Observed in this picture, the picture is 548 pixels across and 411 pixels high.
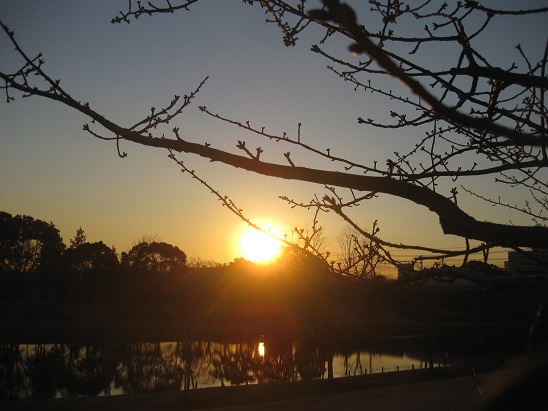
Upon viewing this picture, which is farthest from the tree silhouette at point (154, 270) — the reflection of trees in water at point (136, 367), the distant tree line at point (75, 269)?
the reflection of trees in water at point (136, 367)

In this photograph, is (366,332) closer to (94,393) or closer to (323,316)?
(323,316)

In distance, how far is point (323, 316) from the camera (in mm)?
27453

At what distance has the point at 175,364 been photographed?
27844 millimetres

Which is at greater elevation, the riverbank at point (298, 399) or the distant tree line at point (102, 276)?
the distant tree line at point (102, 276)

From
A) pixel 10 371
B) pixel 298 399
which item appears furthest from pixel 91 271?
pixel 298 399

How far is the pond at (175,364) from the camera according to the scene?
2277cm

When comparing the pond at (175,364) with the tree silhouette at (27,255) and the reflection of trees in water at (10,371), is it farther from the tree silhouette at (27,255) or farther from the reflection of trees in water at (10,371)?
the tree silhouette at (27,255)

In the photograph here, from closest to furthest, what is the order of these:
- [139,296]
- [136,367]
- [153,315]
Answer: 1. [136,367]
2. [153,315]
3. [139,296]

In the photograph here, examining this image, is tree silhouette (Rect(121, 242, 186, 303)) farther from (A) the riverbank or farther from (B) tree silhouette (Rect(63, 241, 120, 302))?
(A) the riverbank

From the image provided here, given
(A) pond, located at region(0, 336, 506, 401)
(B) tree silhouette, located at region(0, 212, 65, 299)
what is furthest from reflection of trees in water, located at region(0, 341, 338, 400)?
(B) tree silhouette, located at region(0, 212, 65, 299)

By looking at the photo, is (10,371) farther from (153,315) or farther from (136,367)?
(153,315)

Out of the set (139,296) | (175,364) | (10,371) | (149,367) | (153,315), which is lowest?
(149,367)

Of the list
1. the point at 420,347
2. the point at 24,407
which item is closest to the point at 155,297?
the point at 420,347

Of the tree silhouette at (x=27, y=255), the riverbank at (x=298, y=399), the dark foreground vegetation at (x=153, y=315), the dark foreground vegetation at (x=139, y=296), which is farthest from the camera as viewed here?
the tree silhouette at (x=27, y=255)
